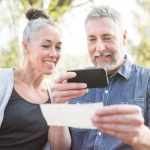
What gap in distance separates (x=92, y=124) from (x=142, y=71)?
87cm

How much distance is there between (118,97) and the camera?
181 centimetres

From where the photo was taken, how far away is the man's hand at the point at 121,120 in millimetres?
1016

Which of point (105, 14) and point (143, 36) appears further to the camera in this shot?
point (143, 36)

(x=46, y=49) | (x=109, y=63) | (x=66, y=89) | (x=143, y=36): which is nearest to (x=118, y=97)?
(x=109, y=63)

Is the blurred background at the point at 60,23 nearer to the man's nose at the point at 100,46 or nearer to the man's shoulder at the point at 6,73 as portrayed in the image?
the man's shoulder at the point at 6,73

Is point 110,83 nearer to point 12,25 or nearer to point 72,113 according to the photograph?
point 72,113

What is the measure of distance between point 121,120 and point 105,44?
0.96 m

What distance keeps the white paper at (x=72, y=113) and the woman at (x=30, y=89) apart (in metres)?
1.00

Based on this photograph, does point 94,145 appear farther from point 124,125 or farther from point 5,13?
point 5,13

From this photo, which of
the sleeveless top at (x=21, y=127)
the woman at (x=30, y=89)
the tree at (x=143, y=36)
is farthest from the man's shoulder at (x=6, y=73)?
the tree at (x=143, y=36)

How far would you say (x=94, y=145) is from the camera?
174 centimetres

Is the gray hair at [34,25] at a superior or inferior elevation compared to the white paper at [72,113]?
superior

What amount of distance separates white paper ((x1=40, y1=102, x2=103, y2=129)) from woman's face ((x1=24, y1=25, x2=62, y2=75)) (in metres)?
1.20

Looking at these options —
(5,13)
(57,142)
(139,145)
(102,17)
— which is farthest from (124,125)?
(5,13)
